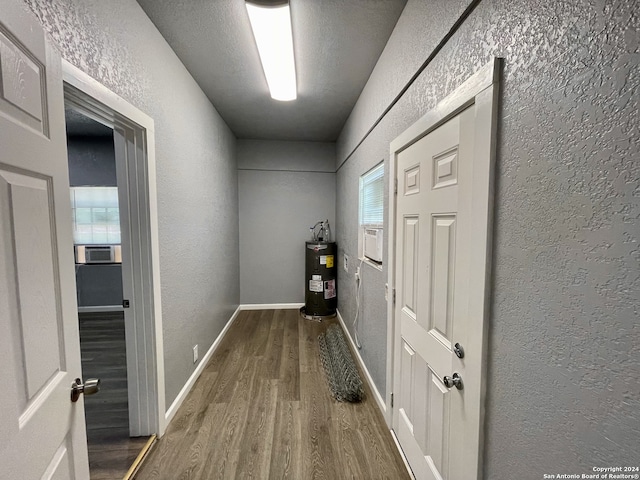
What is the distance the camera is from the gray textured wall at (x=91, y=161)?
13.1ft

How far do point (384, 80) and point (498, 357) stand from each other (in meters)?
1.82

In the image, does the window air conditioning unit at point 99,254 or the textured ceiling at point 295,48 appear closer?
the textured ceiling at point 295,48

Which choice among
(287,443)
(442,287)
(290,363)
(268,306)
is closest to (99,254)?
(268,306)

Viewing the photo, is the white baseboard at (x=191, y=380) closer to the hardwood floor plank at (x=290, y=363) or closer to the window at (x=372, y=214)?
the hardwood floor plank at (x=290, y=363)

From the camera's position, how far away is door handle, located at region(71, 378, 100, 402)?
839 mm

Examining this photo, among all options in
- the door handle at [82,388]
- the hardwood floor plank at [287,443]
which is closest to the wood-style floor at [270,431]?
the hardwood floor plank at [287,443]

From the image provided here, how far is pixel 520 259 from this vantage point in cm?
76

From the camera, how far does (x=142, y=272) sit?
1640 millimetres

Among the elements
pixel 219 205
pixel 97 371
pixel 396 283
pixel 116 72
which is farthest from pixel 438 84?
pixel 97 371

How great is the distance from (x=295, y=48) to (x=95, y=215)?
4067 millimetres

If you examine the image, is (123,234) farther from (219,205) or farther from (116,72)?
(219,205)

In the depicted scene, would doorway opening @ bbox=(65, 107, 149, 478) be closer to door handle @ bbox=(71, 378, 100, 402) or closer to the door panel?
door handle @ bbox=(71, 378, 100, 402)

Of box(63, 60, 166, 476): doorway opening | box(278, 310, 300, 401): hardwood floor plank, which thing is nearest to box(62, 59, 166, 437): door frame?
box(63, 60, 166, 476): doorway opening

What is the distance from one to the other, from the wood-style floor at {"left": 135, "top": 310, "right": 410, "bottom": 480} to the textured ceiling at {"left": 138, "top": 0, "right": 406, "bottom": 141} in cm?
265
